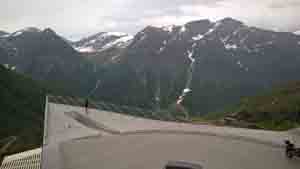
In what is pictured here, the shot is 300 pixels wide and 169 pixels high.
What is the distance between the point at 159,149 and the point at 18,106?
15857 cm

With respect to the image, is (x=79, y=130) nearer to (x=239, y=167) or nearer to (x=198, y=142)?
(x=198, y=142)

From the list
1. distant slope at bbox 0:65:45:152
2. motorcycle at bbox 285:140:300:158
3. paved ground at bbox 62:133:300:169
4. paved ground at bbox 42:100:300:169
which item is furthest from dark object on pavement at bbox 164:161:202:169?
distant slope at bbox 0:65:45:152

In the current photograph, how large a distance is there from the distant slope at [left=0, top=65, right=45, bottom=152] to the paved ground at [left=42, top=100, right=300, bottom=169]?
104 m

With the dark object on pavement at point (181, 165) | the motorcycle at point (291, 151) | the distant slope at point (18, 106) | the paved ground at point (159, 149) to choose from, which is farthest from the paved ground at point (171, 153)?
the distant slope at point (18, 106)

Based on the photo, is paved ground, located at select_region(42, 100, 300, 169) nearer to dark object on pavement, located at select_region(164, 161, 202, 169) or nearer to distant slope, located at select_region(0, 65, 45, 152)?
dark object on pavement, located at select_region(164, 161, 202, 169)

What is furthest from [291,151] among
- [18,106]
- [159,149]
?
[18,106]

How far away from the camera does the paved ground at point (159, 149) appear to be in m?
15.1

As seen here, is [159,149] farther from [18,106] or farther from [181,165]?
[18,106]

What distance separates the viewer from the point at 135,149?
58.4ft

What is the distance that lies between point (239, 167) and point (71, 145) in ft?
36.3

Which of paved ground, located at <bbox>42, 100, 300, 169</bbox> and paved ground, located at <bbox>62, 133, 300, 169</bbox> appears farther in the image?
paved ground, located at <bbox>42, 100, 300, 169</bbox>

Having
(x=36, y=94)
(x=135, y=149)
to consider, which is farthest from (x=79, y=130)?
(x=36, y=94)

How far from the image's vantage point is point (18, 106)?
15800 centimetres

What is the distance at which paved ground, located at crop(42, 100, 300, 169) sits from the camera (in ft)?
49.4
